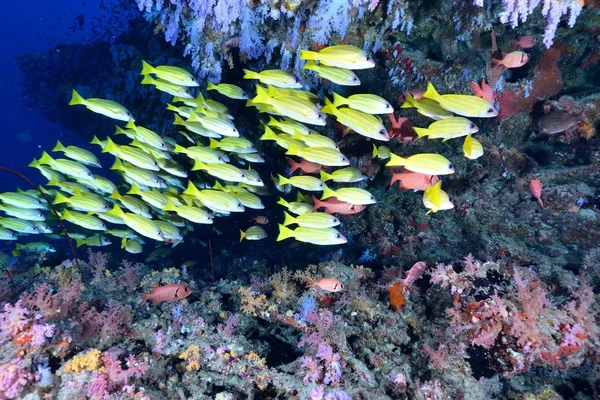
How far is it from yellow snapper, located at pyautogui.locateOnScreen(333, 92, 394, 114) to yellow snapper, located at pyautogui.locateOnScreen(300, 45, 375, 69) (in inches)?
14.8

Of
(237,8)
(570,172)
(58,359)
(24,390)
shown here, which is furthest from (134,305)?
(570,172)

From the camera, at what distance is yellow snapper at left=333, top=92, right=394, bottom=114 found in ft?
13.1

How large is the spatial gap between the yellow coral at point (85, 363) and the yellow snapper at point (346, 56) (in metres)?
3.74

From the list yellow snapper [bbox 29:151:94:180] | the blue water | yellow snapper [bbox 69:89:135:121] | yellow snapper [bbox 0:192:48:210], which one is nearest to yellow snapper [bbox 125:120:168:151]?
yellow snapper [bbox 69:89:135:121]

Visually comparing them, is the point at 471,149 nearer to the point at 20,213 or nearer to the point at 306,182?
the point at 306,182

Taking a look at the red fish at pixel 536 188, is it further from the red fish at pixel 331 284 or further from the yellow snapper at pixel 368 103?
the red fish at pixel 331 284

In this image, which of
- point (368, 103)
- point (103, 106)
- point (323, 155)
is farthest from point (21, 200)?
point (368, 103)

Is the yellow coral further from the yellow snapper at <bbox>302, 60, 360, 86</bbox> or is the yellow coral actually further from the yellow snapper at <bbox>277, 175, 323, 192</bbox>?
the yellow snapper at <bbox>302, 60, 360, 86</bbox>

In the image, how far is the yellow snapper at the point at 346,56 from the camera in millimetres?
3713

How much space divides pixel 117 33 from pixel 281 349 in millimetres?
16460

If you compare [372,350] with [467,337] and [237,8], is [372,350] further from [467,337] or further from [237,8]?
[237,8]

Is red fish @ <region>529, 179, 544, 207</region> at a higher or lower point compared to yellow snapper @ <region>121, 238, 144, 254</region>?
higher

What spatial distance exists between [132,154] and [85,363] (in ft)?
10.4

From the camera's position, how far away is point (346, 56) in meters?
3.73
